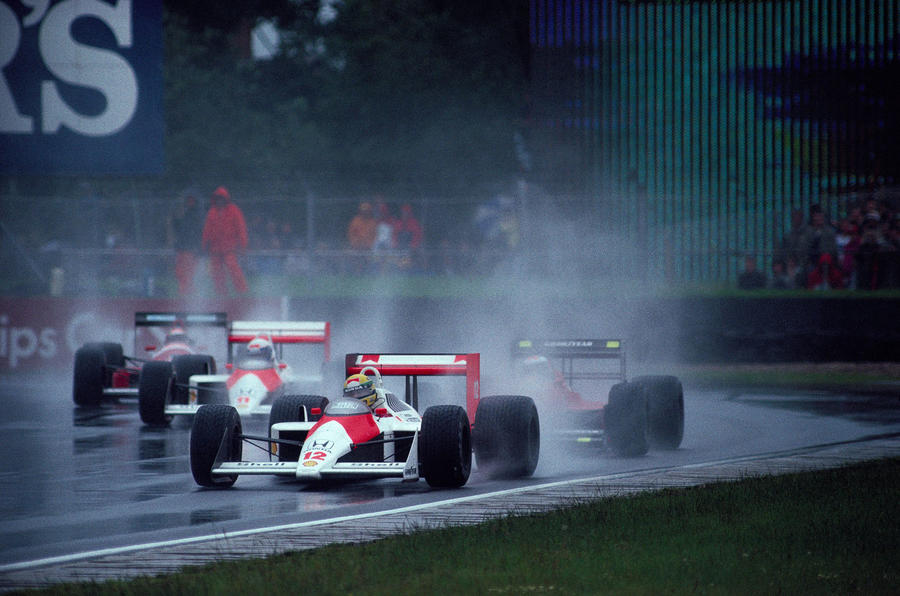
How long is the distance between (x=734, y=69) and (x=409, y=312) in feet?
26.3

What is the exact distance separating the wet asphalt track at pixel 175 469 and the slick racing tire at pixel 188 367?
65 cm

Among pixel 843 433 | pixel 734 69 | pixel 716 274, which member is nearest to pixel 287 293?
pixel 716 274

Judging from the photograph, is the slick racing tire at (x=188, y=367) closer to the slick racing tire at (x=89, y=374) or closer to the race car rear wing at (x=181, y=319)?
the race car rear wing at (x=181, y=319)

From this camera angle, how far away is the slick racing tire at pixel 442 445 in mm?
10281

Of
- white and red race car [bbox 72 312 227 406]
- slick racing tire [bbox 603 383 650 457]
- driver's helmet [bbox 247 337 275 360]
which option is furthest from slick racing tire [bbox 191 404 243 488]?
white and red race car [bbox 72 312 227 406]

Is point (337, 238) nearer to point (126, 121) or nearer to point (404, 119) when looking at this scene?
point (126, 121)

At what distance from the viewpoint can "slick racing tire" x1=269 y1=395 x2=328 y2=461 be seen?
1116 centimetres

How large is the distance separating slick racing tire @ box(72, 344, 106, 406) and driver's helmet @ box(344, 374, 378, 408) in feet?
25.9

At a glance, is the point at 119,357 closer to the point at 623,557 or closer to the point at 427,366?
the point at 427,366

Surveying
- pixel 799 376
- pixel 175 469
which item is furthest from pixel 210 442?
pixel 799 376

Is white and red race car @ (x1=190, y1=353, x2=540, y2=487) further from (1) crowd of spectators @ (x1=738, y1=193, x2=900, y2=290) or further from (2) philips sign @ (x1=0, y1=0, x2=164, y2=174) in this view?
(2) philips sign @ (x1=0, y1=0, x2=164, y2=174)

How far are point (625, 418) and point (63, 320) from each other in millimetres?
14575

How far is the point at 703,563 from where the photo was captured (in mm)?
7223

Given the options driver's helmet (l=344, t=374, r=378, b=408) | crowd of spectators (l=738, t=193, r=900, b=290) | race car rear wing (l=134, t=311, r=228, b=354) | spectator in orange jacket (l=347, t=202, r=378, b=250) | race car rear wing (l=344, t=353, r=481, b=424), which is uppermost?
spectator in orange jacket (l=347, t=202, r=378, b=250)
